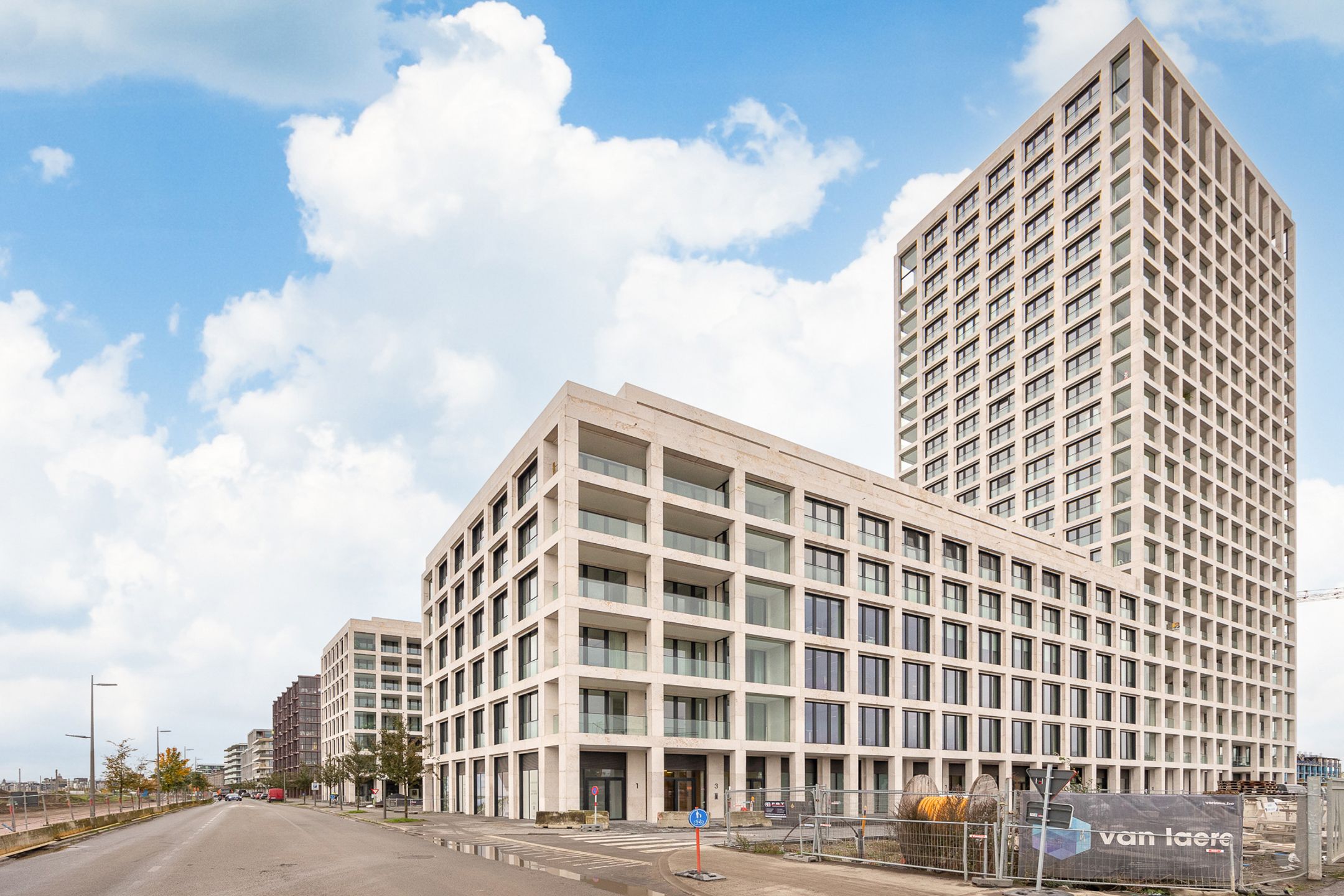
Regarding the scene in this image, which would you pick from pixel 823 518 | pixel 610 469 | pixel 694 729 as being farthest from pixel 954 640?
pixel 610 469

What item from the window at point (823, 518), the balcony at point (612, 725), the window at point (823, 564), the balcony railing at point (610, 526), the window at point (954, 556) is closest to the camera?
the balcony at point (612, 725)

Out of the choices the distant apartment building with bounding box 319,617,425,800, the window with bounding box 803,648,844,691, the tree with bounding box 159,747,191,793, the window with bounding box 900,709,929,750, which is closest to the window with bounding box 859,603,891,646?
the window with bounding box 803,648,844,691

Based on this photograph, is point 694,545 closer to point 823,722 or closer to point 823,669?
point 823,669

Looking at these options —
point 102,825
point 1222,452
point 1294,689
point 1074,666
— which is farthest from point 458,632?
point 1294,689

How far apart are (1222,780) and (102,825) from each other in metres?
84.8

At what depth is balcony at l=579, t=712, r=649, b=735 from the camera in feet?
141

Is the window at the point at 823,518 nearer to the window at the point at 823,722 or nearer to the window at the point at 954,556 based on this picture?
the window at the point at 823,722

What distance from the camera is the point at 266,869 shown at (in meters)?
23.4

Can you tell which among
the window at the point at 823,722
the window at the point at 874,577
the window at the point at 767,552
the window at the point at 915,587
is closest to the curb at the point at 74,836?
the window at the point at 767,552

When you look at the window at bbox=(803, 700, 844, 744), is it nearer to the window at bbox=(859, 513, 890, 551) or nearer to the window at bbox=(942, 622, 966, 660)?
the window at bbox=(859, 513, 890, 551)

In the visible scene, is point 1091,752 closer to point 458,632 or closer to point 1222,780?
point 1222,780

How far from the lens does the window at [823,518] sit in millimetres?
52062

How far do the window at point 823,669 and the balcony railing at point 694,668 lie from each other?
217 inches

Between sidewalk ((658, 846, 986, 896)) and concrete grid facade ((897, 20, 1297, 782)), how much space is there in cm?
6375
